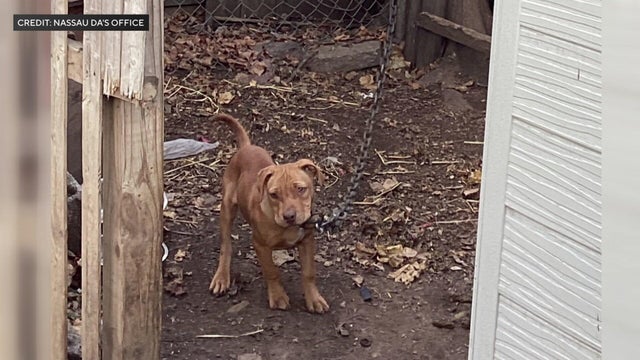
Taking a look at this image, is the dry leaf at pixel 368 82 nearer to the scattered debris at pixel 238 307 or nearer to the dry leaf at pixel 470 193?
the dry leaf at pixel 470 193

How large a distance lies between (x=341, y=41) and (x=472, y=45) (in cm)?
107

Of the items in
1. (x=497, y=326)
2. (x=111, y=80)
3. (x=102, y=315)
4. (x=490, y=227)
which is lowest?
(x=102, y=315)

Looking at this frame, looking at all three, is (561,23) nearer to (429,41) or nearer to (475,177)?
(475,177)


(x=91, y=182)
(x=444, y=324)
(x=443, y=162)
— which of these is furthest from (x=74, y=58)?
(x=443, y=162)

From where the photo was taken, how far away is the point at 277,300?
14.0 feet

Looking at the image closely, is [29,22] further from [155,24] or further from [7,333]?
[7,333]

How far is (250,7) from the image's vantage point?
7.62 m

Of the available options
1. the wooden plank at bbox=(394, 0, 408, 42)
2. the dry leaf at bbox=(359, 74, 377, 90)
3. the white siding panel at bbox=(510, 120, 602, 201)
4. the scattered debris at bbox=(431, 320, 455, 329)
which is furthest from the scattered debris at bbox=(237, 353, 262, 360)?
the wooden plank at bbox=(394, 0, 408, 42)

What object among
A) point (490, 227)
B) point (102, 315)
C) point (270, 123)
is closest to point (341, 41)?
point (270, 123)

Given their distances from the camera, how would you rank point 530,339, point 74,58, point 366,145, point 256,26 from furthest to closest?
point 256,26
point 366,145
point 74,58
point 530,339

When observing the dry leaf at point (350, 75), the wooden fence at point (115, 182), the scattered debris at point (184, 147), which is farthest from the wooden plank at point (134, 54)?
the dry leaf at point (350, 75)

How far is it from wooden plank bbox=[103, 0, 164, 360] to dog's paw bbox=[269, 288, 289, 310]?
1449mm

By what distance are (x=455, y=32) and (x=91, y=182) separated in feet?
14.8

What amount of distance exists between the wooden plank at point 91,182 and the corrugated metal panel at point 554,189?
110 cm
